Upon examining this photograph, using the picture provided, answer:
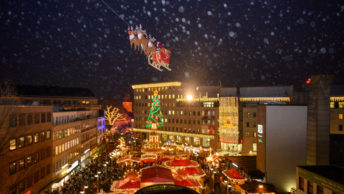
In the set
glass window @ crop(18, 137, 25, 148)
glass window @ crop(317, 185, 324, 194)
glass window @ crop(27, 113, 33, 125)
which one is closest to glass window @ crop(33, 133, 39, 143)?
glass window @ crop(27, 113, 33, 125)

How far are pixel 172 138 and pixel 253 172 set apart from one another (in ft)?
96.9

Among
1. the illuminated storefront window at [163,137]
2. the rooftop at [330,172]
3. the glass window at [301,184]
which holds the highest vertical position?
the rooftop at [330,172]

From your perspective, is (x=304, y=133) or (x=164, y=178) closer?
(x=164, y=178)

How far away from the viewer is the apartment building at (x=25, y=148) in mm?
14844

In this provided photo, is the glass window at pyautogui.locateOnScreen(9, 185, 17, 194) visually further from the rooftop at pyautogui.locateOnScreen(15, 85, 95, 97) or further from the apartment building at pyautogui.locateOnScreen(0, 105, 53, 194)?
the rooftop at pyautogui.locateOnScreen(15, 85, 95, 97)

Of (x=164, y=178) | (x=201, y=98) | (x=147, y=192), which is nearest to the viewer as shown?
(x=147, y=192)

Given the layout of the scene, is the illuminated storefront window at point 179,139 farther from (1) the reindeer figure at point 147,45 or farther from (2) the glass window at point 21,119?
(2) the glass window at point 21,119

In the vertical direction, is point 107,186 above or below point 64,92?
below

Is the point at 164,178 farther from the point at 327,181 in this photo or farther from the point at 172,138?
the point at 172,138

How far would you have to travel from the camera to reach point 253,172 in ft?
75.6

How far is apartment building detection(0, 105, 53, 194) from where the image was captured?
1484 centimetres

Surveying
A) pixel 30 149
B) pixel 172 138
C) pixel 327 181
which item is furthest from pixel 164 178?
pixel 172 138

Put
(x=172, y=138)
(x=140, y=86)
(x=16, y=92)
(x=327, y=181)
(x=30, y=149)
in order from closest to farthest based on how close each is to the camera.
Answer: (x=327, y=181), (x=30, y=149), (x=16, y=92), (x=172, y=138), (x=140, y=86)

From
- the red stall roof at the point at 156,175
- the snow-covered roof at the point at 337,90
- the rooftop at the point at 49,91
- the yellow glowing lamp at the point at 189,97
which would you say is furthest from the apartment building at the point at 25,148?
the snow-covered roof at the point at 337,90
